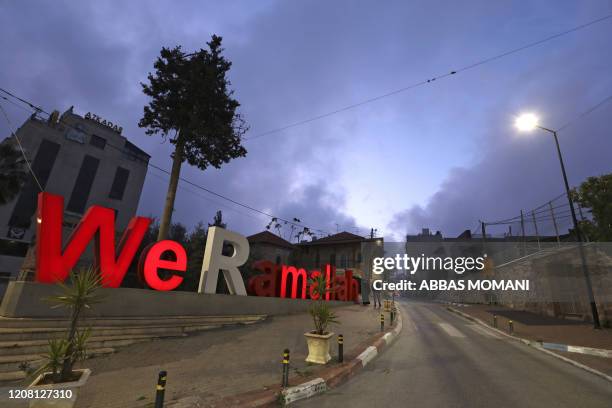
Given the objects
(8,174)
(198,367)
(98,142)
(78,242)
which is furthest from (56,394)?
(98,142)

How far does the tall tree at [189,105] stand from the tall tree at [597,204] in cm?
2492

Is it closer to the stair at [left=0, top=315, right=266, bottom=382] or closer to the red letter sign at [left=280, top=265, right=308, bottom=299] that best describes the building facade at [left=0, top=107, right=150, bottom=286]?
the red letter sign at [left=280, top=265, right=308, bottom=299]

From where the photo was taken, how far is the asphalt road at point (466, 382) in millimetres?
6734

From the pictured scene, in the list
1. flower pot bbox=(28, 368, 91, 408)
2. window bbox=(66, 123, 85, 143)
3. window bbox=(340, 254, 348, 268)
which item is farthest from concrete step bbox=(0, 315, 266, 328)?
window bbox=(66, 123, 85, 143)

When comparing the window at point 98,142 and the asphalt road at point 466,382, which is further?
the window at point 98,142

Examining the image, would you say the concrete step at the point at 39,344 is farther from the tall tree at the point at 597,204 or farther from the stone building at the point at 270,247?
the stone building at the point at 270,247

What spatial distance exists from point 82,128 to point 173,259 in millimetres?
33261

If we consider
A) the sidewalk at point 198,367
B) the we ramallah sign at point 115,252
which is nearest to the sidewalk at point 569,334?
the sidewalk at point 198,367

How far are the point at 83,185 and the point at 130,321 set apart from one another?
105ft

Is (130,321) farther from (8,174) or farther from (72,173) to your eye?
(72,173)

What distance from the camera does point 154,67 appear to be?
64.8ft

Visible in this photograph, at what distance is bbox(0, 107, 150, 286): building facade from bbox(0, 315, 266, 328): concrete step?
79.7 feet

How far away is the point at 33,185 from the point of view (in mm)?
31969

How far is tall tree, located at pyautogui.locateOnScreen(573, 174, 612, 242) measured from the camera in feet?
59.9
